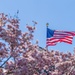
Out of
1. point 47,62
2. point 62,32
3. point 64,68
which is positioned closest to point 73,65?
point 64,68

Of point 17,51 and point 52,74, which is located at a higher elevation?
point 17,51

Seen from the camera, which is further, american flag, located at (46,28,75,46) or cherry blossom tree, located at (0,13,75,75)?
american flag, located at (46,28,75,46)

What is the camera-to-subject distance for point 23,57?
15828mm

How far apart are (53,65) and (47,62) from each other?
1.88ft

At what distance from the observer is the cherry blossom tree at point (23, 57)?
15148 mm

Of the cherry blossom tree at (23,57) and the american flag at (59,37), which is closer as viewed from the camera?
the cherry blossom tree at (23,57)

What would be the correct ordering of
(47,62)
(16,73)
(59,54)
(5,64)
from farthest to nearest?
(59,54) < (47,62) < (5,64) < (16,73)

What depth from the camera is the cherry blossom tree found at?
15.1 m

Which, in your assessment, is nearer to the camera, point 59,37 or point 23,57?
point 23,57

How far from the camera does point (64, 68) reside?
623 inches

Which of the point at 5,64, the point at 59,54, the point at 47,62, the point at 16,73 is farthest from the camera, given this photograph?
the point at 59,54

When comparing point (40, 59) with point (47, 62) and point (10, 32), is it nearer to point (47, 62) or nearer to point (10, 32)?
point (47, 62)

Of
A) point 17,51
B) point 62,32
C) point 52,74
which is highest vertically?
point 62,32

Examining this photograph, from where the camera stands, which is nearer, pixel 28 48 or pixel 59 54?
pixel 28 48
